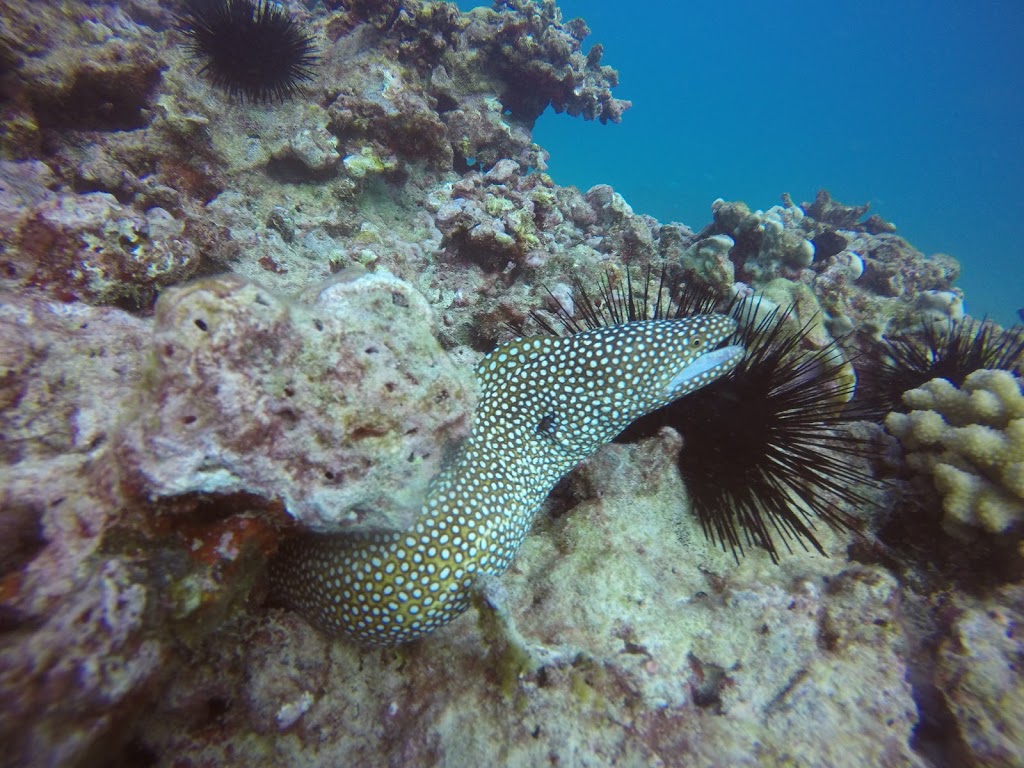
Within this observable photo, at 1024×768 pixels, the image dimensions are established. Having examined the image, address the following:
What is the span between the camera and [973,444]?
381cm

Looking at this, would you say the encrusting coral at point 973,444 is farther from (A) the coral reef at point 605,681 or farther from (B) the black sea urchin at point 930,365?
(A) the coral reef at point 605,681

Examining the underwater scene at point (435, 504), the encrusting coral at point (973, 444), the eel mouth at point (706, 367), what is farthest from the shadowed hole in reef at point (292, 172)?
the encrusting coral at point (973, 444)

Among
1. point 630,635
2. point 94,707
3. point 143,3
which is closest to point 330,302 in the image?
point 94,707

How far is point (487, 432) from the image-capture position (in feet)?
12.0

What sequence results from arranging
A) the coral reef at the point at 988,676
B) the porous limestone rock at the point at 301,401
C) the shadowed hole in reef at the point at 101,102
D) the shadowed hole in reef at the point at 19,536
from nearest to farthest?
the shadowed hole in reef at the point at 19,536, the porous limestone rock at the point at 301,401, the coral reef at the point at 988,676, the shadowed hole in reef at the point at 101,102

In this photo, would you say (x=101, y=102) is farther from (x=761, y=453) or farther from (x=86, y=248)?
(x=761, y=453)

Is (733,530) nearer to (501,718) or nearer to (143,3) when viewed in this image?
(501,718)

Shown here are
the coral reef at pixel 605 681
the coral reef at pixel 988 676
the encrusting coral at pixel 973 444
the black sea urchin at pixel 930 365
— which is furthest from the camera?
the black sea urchin at pixel 930 365

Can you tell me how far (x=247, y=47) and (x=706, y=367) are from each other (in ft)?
28.5

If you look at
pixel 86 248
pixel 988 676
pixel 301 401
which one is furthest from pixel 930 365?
pixel 86 248

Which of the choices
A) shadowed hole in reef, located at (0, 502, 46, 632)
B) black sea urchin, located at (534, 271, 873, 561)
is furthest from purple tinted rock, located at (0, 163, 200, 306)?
black sea urchin, located at (534, 271, 873, 561)

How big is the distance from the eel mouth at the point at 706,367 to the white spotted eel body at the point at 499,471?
1 cm

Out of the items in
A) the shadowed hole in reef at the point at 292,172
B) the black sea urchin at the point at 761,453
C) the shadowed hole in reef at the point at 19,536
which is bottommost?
the shadowed hole in reef at the point at 19,536

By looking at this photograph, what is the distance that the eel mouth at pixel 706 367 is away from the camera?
12.5 ft
